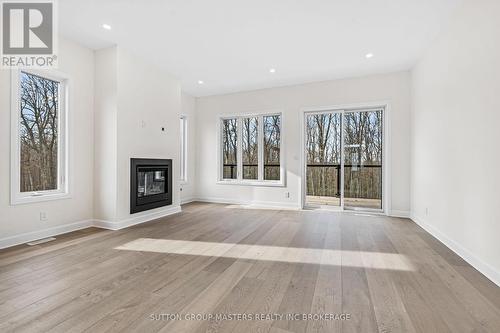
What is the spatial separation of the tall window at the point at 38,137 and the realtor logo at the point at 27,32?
194 mm

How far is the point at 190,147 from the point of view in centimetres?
645

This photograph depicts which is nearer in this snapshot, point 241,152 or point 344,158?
point 344,158

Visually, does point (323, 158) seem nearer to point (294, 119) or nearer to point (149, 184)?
point (294, 119)

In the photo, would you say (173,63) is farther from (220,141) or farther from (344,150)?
(344,150)

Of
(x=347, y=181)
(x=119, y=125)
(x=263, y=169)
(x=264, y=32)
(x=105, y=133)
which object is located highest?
(x=264, y=32)

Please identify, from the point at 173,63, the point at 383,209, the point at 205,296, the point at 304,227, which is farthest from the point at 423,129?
the point at 173,63

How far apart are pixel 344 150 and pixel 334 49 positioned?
7.23ft

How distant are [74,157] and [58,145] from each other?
0.86 feet

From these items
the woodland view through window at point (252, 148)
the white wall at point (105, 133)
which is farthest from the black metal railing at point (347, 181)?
the white wall at point (105, 133)

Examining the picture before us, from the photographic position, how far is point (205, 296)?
1.84 m

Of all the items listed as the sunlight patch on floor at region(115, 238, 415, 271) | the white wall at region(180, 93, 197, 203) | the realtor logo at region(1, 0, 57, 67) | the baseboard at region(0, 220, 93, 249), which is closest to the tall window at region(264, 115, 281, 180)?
the white wall at region(180, 93, 197, 203)

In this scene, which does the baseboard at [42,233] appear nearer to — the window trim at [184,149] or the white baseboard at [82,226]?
the white baseboard at [82,226]

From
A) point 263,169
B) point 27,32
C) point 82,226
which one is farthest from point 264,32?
point 82,226

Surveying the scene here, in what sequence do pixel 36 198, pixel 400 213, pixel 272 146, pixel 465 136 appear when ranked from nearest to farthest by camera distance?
1. pixel 465 136
2. pixel 36 198
3. pixel 400 213
4. pixel 272 146
